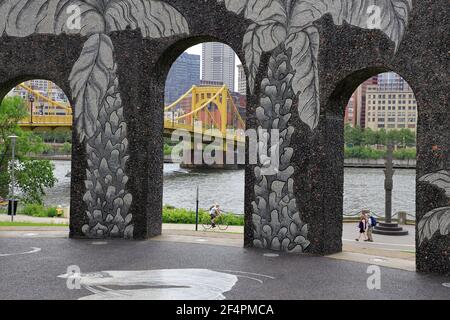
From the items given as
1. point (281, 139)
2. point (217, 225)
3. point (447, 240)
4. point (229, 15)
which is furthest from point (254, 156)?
point (217, 225)

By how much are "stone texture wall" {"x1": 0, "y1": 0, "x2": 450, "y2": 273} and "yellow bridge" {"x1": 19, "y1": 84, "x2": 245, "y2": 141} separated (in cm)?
2012

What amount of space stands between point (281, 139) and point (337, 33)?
1919mm

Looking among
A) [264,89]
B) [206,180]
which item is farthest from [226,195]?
[264,89]

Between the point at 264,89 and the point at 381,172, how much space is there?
5471 centimetres

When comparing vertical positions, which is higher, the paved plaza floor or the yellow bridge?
the yellow bridge

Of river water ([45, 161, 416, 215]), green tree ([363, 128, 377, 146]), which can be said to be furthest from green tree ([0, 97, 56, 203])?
green tree ([363, 128, 377, 146])

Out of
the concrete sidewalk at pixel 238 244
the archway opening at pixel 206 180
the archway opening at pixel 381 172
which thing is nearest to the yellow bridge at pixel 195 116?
the archway opening at pixel 206 180

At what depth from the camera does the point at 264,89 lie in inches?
374

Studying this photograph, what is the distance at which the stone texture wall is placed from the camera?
8023 millimetres

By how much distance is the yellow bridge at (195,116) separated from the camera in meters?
31.2

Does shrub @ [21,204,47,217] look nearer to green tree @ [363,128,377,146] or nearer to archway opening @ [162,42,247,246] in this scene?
archway opening @ [162,42,247,246]

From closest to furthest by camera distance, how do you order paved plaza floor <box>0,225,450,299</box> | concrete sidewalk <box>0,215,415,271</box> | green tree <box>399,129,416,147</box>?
paved plaza floor <box>0,225,450,299</box> < concrete sidewalk <box>0,215,415,271</box> < green tree <box>399,129,416,147</box>

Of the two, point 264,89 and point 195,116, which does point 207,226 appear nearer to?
point 264,89

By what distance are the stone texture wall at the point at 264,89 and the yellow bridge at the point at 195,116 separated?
2012 centimetres
